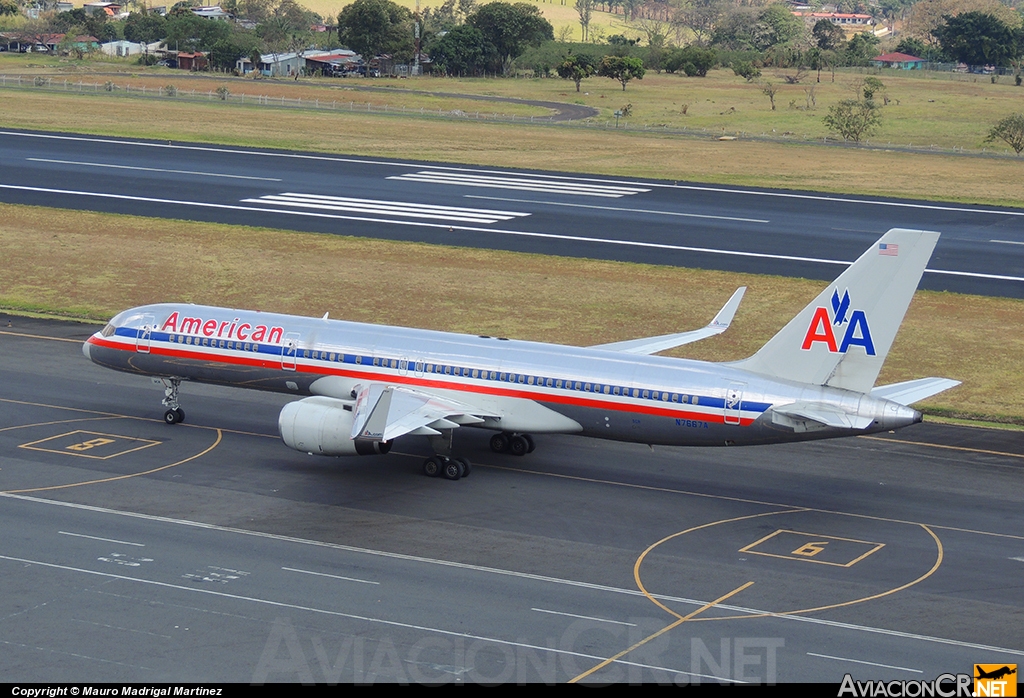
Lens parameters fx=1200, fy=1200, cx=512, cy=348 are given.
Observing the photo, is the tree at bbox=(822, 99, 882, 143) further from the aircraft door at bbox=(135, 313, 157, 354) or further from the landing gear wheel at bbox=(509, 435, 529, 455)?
the aircraft door at bbox=(135, 313, 157, 354)

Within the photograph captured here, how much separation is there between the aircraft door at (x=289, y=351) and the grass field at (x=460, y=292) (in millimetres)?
15979

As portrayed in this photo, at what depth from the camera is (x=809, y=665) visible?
27312 mm

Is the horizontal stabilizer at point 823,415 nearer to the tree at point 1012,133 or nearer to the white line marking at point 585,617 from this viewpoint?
the white line marking at point 585,617

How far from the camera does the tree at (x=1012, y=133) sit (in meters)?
129

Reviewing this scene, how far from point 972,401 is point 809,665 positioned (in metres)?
26.7

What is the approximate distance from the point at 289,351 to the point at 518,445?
893 centimetres

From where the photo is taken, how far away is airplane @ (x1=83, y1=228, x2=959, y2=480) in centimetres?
3641

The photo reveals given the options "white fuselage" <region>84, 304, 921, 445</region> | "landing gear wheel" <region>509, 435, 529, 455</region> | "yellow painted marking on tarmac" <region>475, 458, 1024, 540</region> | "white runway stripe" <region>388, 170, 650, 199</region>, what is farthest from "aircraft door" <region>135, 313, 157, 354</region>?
"white runway stripe" <region>388, 170, 650, 199</region>

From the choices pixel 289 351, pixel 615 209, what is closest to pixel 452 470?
pixel 289 351

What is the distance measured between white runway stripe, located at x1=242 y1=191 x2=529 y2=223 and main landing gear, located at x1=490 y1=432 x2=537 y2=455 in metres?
43.8

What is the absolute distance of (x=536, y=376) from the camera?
1601 inches

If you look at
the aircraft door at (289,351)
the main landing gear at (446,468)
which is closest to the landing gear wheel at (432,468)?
the main landing gear at (446,468)

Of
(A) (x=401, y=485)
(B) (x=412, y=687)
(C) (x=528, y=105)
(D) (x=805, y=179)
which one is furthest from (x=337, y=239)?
(C) (x=528, y=105)

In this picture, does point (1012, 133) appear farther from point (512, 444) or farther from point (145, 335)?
point (145, 335)
